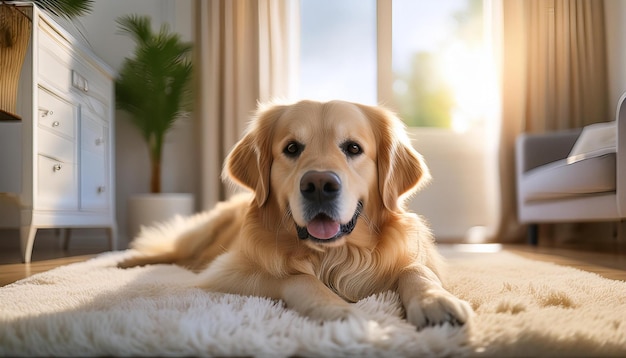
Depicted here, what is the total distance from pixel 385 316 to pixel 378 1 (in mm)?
4686

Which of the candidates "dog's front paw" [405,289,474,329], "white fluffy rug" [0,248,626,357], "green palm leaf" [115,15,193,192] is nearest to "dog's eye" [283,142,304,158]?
"white fluffy rug" [0,248,626,357]

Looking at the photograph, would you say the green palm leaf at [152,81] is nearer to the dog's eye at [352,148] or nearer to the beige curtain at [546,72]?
the beige curtain at [546,72]

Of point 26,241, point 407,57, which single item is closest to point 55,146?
point 26,241

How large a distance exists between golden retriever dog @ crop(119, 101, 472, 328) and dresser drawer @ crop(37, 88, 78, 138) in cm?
181

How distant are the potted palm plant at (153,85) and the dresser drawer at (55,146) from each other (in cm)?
99

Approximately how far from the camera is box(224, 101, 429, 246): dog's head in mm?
1303

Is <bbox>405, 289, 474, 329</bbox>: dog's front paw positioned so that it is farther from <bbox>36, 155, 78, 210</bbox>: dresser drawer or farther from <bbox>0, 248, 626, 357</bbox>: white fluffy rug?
<bbox>36, 155, 78, 210</bbox>: dresser drawer

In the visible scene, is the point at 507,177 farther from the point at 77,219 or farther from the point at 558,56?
the point at 77,219

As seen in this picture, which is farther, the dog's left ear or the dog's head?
the dog's left ear

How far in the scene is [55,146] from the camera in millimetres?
3143

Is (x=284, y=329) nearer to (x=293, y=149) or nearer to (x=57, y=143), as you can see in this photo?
(x=293, y=149)

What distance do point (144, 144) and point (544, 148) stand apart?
3.72m

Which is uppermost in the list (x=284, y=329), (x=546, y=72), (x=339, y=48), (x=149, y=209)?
(x=339, y=48)

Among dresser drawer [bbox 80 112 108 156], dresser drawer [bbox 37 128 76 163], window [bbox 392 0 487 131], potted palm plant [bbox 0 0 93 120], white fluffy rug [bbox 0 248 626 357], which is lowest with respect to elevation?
white fluffy rug [bbox 0 248 626 357]
